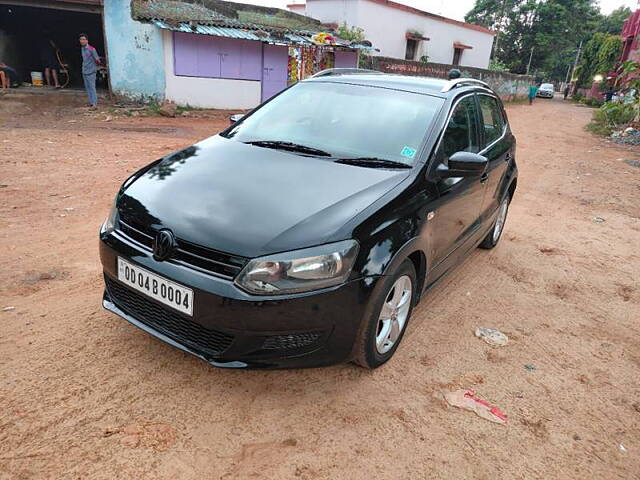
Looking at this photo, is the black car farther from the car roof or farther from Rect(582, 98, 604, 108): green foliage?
Rect(582, 98, 604, 108): green foliage

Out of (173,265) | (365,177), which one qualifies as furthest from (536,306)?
(173,265)

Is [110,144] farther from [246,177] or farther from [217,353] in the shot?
[217,353]

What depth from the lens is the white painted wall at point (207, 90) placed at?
561 inches

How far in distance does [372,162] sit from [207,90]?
13595mm

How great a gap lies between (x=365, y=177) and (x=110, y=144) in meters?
7.67

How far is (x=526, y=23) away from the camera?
146 ft

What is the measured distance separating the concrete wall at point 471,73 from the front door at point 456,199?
9330 mm

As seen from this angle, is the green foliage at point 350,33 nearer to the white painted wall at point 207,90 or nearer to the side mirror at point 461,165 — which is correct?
the white painted wall at point 207,90

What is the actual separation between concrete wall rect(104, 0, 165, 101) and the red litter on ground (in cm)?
1399

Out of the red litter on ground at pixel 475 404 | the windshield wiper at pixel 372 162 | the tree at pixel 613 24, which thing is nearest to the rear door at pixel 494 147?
the windshield wiper at pixel 372 162

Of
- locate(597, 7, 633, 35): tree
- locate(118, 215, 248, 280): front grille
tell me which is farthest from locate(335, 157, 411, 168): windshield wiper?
locate(597, 7, 633, 35): tree

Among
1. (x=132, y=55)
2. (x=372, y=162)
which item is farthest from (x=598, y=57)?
(x=372, y=162)

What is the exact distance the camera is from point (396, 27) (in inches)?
897

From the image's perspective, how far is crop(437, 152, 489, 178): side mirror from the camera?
2939 mm
